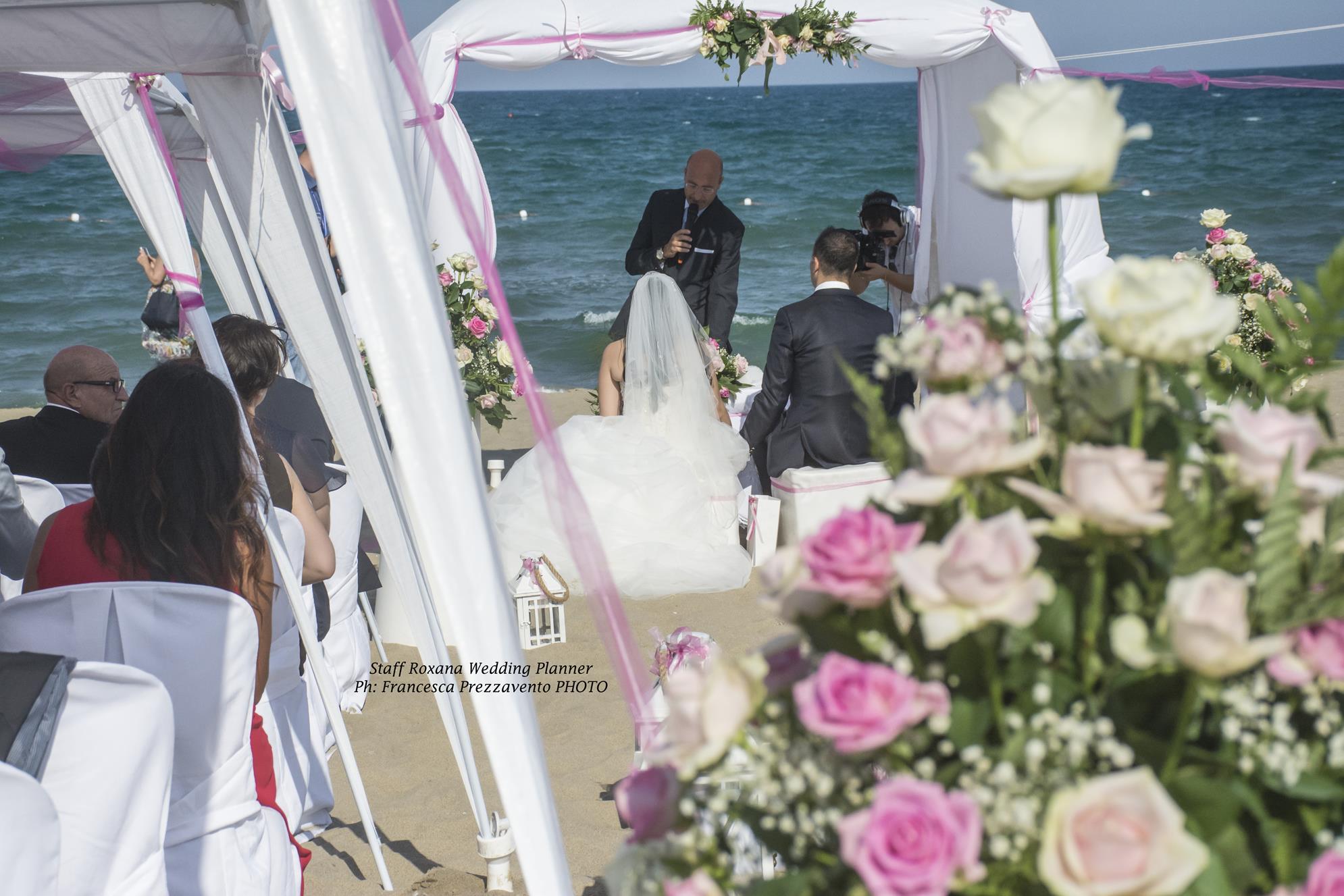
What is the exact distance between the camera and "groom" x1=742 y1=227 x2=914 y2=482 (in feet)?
17.3

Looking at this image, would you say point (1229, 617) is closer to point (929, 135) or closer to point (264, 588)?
point (264, 588)

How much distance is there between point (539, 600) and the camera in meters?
4.73

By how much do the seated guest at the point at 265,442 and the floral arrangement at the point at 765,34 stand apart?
3.29 meters

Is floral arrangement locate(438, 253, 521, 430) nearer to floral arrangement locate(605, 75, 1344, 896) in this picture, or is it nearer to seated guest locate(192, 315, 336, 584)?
seated guest locate(192, 315, 336, 584)

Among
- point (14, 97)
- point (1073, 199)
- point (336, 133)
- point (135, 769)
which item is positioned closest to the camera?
point (336, 133)

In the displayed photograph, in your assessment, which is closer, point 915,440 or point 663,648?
point 915,440

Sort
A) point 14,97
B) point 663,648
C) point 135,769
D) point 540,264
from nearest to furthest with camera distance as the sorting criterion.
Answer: point 135,769
point 663,648
point 14,97
point 540,264

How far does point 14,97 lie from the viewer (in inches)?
154

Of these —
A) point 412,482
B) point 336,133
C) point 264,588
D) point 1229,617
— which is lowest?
point 264,588

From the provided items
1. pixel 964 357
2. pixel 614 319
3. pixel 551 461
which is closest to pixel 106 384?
pixel 551 461

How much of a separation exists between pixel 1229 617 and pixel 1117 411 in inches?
6.8

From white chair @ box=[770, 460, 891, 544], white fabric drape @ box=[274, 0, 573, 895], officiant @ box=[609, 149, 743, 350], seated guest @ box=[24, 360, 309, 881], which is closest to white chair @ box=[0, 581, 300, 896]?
seated guest @ box=[24, 360, 309, 881]

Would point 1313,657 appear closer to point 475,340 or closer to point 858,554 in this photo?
point 858,554

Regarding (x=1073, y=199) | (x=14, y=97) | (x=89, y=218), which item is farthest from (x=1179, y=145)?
(x=14, y=97)
